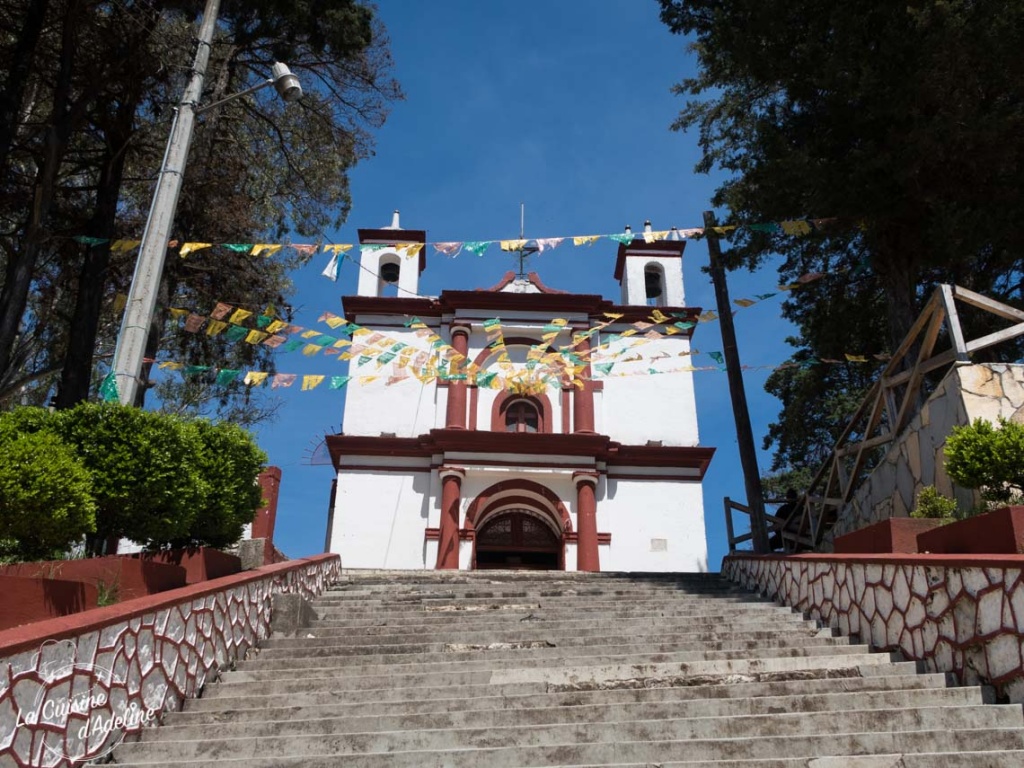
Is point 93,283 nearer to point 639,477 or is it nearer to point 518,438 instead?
point 518,438

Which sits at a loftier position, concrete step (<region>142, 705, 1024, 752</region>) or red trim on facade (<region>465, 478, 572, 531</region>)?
red trim on facade (<region>465, 478, 572, 531</region>)

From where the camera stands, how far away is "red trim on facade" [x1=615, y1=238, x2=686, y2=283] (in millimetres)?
21344

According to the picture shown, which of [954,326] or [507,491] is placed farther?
[507,491]

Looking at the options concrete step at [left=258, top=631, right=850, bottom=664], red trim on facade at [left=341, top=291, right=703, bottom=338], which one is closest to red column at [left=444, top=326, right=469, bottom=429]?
red trim on facade at [left=341, top=291, right=703, bottom=338]

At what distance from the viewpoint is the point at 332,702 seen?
538 cm

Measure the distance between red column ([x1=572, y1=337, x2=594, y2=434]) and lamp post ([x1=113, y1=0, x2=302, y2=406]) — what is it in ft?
37.9

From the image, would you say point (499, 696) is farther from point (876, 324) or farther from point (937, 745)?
point (876, 324)

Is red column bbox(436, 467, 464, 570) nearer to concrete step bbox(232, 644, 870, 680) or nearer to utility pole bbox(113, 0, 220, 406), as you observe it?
utility pole bbox(113, 0, 220, 406)

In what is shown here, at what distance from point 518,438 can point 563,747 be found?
13802mm

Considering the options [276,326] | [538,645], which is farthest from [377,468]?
[538,645]

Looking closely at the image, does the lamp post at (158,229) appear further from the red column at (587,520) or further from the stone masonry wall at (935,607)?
the red column at (587,520)

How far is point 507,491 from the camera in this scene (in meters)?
18.4

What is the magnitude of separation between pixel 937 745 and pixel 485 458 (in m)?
14.3

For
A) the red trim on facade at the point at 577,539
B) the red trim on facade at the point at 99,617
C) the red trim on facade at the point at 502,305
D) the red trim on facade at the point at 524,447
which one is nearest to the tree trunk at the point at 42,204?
the red trim on facade at the point at 99,617
